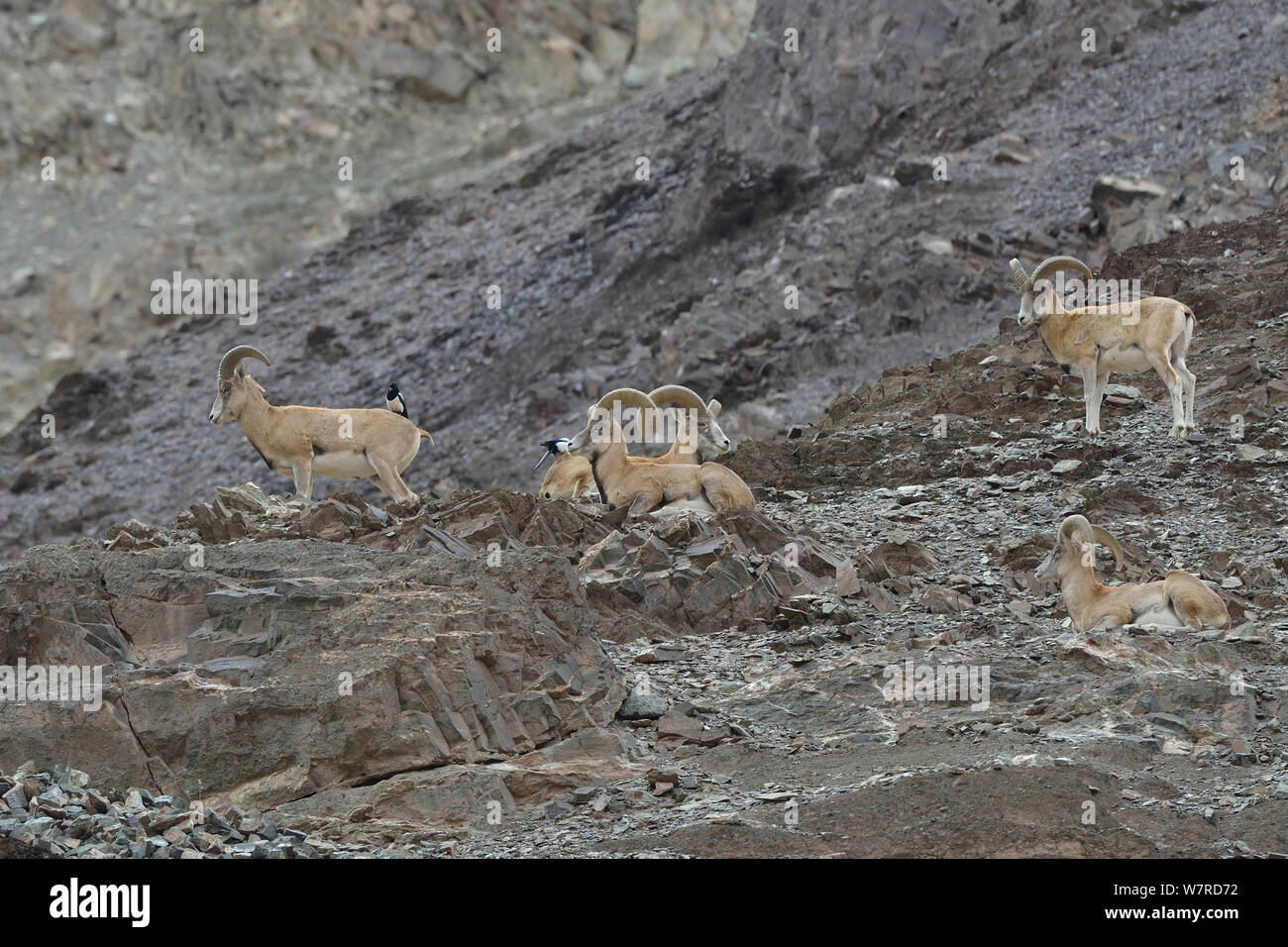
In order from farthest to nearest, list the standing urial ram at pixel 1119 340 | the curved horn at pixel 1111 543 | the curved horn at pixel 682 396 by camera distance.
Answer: the standing urial ram at pixel 1119 340 → the curved horn at pixel 682 396 → the curved horn at pixel 1111 543

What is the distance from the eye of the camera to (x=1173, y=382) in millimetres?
17438

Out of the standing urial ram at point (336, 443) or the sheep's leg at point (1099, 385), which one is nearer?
the standing urial ram at point (336, 443)

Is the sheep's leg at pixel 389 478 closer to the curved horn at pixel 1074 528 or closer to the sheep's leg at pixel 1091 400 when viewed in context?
the curved horn at pixel 1074 528

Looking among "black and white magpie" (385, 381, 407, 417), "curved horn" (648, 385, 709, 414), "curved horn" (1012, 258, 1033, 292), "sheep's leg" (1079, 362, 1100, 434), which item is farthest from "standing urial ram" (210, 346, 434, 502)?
"sheep's leg" (1079, 362, 1100, 434)

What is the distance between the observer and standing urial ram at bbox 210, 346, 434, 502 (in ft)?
57.5

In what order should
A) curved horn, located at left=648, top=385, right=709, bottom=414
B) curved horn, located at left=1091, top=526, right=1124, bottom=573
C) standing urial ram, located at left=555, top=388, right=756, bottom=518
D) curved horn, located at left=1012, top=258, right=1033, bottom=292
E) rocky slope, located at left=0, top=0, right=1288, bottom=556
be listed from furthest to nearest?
1. rocky slope, located at left=0, top=0, right=1288, bottom=556
2. curved horn, located at left=1012, top=258, right=1033, bottom=292
3. curved horn, located at left=648, top=385, right=709, bottom=414
4. standing urial ram, located at left=555, top=388, right=756, bottom=518
5. curved horn, located at left=1091, top=526, right=1124, bottom=573

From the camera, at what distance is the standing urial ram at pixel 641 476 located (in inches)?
616

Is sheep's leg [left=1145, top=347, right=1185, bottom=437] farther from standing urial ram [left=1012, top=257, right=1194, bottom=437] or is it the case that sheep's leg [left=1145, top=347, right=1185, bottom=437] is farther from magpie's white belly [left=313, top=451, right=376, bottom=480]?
magpie's white belly [left=313, top=451, right=376, bottom=480]

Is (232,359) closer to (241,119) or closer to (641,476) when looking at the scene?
(641,476)

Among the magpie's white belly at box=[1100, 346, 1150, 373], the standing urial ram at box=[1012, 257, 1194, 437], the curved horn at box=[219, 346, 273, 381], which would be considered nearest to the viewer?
the standing urial ram at box=[1012, 257, 1194, 437]

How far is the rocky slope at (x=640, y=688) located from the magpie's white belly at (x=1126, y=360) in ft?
6.28

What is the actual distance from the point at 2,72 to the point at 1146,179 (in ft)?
124

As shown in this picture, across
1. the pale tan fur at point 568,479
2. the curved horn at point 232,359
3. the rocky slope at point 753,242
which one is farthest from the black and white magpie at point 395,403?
the rocky slope at point 753,242
